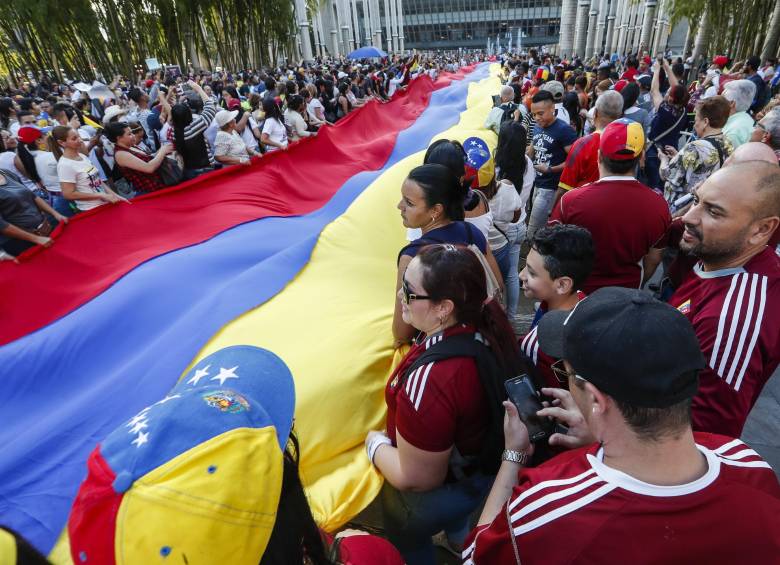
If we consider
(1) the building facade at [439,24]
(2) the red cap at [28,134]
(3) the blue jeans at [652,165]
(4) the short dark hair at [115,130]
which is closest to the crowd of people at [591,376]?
(3) the blue jeans at [652,165]

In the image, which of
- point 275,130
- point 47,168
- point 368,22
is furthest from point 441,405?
point 368,22

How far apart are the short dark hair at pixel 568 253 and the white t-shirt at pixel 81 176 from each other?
3861 millimetres

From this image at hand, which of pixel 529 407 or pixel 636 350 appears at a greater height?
pixel 636 350

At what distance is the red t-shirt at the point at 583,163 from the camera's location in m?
3.66

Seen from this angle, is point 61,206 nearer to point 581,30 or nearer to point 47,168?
point 47,168

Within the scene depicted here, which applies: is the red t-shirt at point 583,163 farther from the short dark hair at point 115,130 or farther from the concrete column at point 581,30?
the concrete column at point 581,30

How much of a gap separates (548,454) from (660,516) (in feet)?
1.88

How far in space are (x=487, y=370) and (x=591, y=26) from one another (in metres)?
41.1

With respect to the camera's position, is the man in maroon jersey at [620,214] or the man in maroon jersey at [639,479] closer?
the man in maroon jersey at [639,479]

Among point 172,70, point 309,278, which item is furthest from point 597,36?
point 309,278

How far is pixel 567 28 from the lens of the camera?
3453 cm

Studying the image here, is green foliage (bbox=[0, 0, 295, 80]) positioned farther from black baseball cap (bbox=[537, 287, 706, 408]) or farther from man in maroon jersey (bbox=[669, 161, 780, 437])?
black baseball cap (bbox=[537, 287, 706, 408])

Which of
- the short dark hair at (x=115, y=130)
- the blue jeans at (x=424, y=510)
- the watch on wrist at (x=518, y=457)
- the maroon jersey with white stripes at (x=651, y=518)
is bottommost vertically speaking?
the blue jeans at (x=424, y=510)

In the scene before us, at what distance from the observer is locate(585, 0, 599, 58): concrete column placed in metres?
32.1
